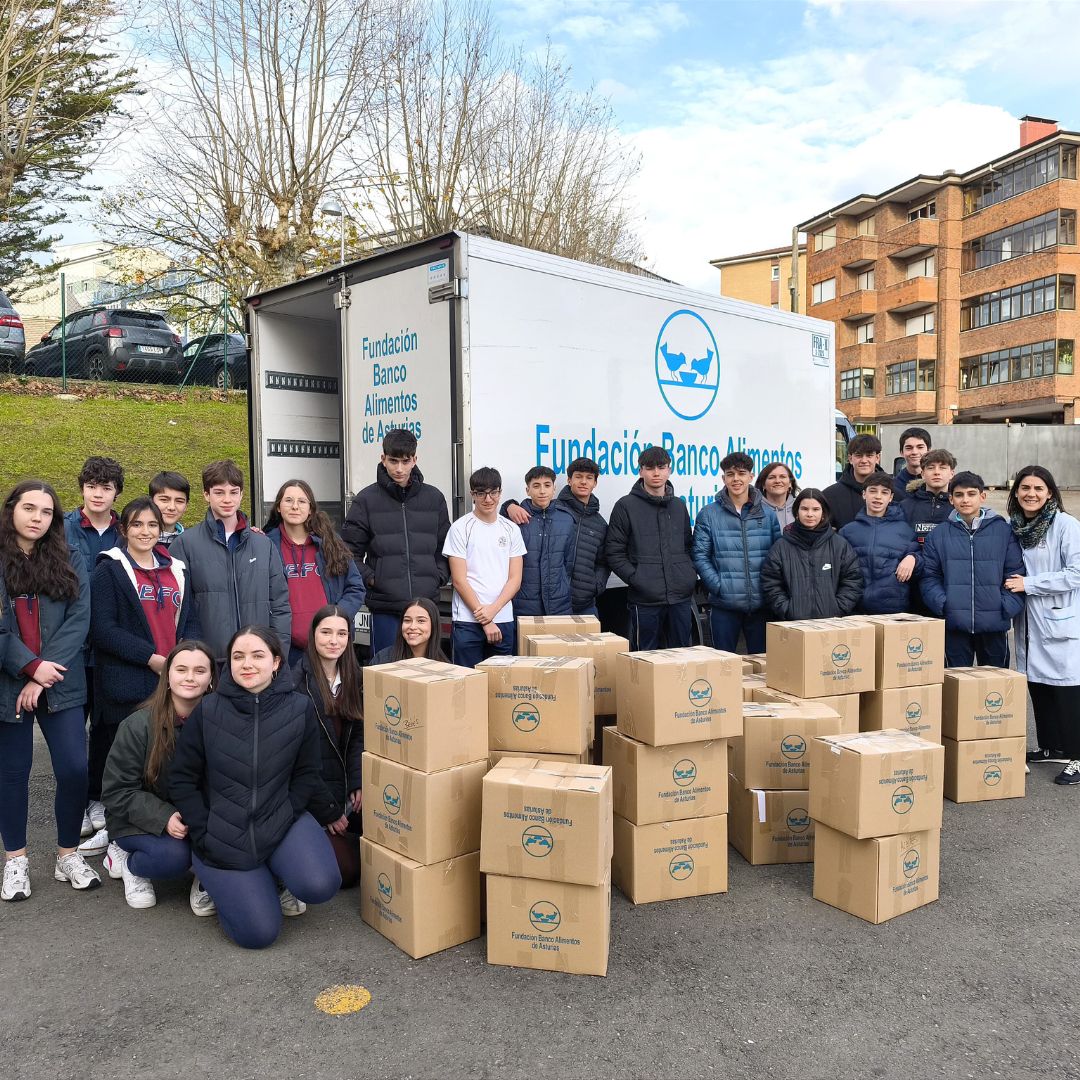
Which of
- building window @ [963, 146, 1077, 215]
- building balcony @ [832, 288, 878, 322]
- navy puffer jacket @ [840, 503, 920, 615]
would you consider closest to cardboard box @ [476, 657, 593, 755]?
navy puffer jacket @ [840, 503, 920, 615]

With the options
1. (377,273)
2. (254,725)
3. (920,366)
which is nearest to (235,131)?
(377,273)

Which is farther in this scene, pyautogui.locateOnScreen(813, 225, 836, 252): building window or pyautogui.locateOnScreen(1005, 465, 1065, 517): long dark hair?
pyautogui.locateOnScreen(813, 225, 836, 252): building window

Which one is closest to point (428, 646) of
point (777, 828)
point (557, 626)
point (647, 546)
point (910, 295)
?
point (557, 626)

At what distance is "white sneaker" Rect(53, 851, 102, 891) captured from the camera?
11.8 ft

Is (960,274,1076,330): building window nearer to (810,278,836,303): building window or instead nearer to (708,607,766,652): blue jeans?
(810,278,836,303): building window

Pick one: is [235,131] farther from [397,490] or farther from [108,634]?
[108,634]

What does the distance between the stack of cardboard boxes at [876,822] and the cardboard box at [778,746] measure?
31 centimetres

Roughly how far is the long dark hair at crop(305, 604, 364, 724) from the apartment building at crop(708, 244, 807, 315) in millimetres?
51648

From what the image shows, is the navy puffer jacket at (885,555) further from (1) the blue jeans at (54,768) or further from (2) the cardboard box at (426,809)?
(1) the blue jeans at (54,768)

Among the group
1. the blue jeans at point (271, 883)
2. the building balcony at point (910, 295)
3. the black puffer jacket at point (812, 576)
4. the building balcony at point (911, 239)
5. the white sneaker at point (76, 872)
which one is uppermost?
the building balcony at point (911, 239)

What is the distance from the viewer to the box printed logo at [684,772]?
3.51m

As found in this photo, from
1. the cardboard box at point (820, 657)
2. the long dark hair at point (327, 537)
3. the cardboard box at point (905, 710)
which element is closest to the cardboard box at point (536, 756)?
the cardboard box at point (820, 657)

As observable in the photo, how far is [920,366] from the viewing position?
39531 millimetres

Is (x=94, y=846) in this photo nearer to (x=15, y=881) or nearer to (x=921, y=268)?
(x=15, y=881)
